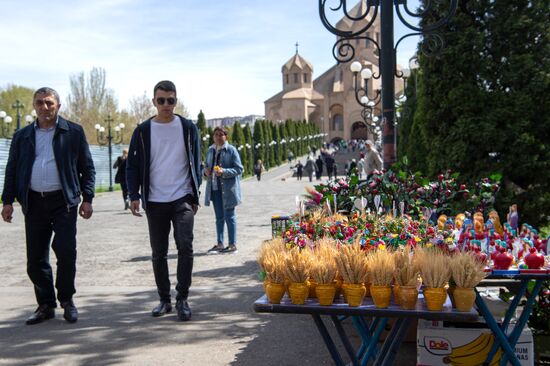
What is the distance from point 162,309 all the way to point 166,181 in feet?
3.55

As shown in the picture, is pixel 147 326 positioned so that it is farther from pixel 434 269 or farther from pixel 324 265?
pixel 434 269

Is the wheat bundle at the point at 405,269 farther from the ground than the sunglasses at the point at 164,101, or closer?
closer

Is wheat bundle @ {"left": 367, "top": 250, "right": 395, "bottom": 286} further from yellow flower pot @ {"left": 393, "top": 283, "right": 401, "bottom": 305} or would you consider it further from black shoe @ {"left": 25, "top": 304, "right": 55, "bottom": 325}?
black shoe @ {"left": 25, "top": 304, "right": 55, "bottom": 325}

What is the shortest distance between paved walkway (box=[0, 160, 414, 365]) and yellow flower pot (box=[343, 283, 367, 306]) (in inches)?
42.9

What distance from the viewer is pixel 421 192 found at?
5785 mm

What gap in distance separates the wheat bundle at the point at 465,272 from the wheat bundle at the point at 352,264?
1.39 feet

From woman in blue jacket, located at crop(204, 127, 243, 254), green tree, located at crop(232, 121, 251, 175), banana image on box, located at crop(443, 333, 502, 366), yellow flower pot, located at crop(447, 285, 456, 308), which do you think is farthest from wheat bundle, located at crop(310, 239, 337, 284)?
green tree, located at crop(232, 121, 251, 175)

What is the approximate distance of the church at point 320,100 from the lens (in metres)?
98.1

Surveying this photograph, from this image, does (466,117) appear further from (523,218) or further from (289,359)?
(289,359)

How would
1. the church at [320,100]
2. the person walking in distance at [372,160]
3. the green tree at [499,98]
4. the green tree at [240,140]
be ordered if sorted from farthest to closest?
1. the church at [320,100]
2. the green tree at [240,140]
3. the person walking in distance at [372,160]
4. the green tree at [499,98]

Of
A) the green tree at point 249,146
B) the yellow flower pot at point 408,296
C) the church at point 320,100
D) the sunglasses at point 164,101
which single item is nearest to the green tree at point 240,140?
the green tree at point 249,146

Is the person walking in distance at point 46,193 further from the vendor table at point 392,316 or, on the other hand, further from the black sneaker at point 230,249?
the black sneaker at point 230,249

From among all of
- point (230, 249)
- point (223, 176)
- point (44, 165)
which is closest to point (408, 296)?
point (44, 165)

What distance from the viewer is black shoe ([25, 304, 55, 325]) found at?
5059 mm
